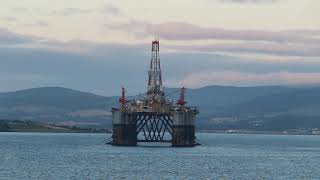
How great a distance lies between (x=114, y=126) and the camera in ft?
645

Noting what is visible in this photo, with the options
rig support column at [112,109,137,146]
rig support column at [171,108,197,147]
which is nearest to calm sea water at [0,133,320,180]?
rig support column at [171,108,197,147]

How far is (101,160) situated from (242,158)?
2739 centimetres

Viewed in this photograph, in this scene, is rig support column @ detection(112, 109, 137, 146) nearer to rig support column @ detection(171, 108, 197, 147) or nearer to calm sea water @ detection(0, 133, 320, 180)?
rig support column @ detection(171, 108, 197, 147)

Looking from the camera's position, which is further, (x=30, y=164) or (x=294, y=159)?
(x=294, y=159)

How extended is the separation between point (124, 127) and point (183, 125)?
1122 cm

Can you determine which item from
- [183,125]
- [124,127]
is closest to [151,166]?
[183,125]

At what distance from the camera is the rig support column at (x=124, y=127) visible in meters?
194

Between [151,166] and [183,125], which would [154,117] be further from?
[151,166]

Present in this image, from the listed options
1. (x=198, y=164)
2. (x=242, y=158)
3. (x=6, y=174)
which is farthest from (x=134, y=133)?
(x=6, y=174)

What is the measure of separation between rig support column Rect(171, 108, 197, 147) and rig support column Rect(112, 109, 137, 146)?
765cm

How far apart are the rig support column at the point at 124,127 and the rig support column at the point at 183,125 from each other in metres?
7.65

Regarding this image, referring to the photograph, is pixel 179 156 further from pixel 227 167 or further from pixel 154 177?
pixel 154 177

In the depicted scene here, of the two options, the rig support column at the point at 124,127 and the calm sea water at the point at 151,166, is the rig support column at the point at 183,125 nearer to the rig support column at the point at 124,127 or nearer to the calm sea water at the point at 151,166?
the rig support column at the point at 124,127

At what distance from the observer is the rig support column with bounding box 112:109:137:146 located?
194 meters
